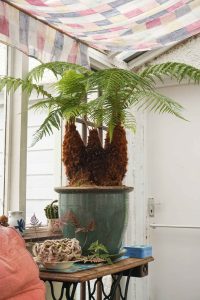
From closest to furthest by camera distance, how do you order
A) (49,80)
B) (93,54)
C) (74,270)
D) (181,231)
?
(74,270)
(49,80)
(93,54)
(181,231)

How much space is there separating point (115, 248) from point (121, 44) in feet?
4.74

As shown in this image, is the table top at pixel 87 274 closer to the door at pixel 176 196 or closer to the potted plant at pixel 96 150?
the potted plant at pixel 96 150

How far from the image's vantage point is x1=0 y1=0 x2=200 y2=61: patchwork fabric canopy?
2.39m

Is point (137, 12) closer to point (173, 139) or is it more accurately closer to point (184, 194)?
point (173, 139)

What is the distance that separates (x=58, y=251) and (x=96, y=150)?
572 millimetres

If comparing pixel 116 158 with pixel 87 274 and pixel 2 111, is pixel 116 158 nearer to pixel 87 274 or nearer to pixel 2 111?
pixel 87 274

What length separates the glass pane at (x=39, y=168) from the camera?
9.20 ft

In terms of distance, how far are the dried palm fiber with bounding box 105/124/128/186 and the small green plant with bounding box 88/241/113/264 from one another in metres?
0.32

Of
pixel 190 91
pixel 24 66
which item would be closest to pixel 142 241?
pixel 190 91

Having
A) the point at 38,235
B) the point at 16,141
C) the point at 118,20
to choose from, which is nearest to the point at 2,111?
the point at 16,141

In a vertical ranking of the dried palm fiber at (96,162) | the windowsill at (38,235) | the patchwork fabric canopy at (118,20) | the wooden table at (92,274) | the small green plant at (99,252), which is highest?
the patchwork fabric canopy at (118,20)

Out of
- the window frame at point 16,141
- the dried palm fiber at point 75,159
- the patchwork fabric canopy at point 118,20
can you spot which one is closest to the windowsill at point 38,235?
the window frame at point 16,141

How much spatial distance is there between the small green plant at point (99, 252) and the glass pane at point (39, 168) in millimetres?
Answer: 730

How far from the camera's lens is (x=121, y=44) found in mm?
3006
